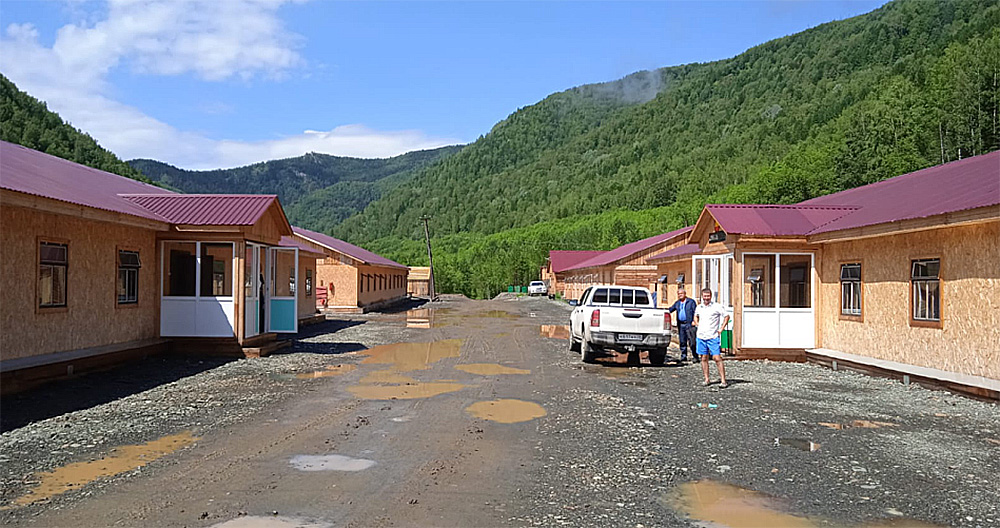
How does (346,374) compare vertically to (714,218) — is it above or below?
below

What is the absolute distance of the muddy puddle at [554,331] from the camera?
2563 centimetres

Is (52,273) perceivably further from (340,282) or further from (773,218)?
(340,282)

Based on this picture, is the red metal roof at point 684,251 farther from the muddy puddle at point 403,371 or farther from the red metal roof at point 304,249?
the red metal roof at point 304,249

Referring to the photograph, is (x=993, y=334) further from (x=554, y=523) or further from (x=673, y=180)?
(x=673, y=180)

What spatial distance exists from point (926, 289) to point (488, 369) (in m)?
8.86

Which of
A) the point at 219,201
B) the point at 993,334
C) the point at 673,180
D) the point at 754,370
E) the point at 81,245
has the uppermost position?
the point at 673,180

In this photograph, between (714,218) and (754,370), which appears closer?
(754,370)

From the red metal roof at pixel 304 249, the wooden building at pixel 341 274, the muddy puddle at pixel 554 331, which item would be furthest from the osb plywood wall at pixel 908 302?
the wooden building at pixel 341 274

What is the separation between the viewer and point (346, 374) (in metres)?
14.5

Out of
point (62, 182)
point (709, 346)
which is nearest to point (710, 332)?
point (709, 346)

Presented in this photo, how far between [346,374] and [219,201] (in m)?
6.58

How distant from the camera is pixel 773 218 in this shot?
18172 millimetres

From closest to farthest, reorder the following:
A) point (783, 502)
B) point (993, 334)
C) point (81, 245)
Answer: point (783, 502) < point (993, 334) < point (81, 245)

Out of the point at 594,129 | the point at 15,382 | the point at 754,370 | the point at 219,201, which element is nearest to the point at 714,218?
the point at 754,370
